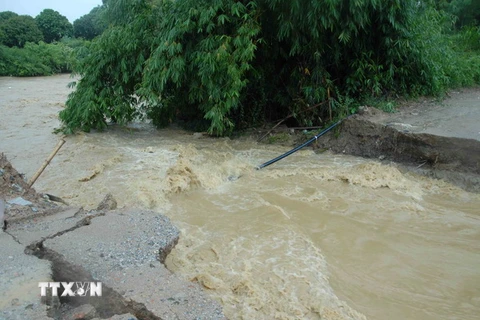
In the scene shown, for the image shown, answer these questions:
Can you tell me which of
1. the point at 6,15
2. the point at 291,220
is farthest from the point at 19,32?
the point at 291,220

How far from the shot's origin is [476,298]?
3.61 meters

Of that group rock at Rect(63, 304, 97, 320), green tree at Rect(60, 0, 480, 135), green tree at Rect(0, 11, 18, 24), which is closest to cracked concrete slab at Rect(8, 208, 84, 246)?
rock at Rect(63, 304, 97, 320)

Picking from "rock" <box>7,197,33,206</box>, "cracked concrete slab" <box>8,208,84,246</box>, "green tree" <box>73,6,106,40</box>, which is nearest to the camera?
"cracked concrete slab" <box>8,208,84,246</box>

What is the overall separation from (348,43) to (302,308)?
240 inches

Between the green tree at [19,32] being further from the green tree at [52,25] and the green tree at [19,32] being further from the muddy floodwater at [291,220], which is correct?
the muddy floodwater at [291,220]

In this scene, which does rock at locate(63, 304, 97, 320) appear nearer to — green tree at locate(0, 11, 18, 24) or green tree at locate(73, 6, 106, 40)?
green tree at locate(0, 11, 18, 24)

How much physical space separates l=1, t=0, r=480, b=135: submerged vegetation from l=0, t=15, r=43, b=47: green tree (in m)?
20.6

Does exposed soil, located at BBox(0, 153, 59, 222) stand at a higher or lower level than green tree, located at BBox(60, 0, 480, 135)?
lower

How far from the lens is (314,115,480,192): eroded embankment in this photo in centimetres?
628

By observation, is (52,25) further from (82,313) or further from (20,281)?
(82,313)

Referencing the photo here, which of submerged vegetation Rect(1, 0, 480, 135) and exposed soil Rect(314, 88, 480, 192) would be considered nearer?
Result: exposed soil Rect(314, 88, 480, 192)

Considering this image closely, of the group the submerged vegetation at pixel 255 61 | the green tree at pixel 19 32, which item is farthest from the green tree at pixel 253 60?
the green tree at pixel 19 32

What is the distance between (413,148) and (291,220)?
2.97 m

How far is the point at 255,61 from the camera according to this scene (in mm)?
8727
